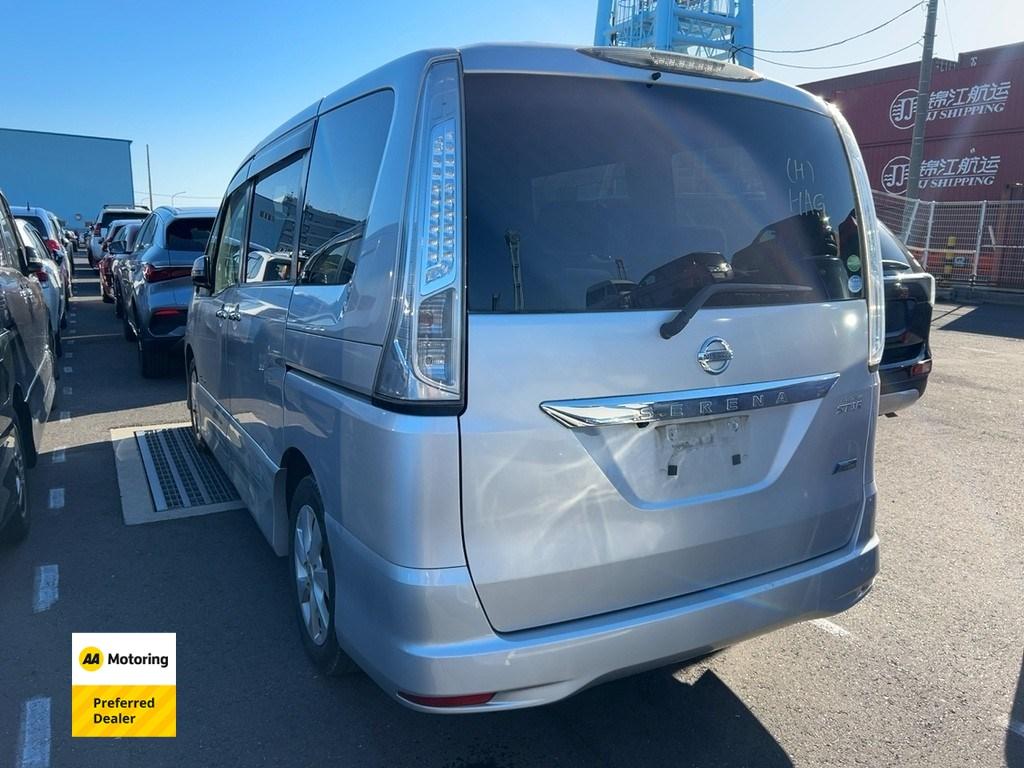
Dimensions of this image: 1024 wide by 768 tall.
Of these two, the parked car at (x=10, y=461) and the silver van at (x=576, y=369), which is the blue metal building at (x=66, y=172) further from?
the silver van at (x=576, y=369)

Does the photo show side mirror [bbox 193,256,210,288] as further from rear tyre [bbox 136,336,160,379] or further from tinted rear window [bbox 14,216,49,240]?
tinted rear window [bbox 14,216,49,240]

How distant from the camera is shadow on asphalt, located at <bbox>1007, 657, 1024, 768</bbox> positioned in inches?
100.0

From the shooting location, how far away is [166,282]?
26.4 ft

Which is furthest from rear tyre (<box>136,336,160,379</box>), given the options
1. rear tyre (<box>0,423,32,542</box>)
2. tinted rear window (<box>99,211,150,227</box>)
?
tinted rear window (<box>99,211,150,227</box>)

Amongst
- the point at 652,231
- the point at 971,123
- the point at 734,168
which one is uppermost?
the point at 971,123

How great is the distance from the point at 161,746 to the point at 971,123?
80.6ft

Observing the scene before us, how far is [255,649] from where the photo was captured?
10.5 feet

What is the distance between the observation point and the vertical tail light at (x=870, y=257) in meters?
2.75

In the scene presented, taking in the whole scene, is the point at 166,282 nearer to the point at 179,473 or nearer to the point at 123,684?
the point at 179,473

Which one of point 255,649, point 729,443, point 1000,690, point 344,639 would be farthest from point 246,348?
point 1000,690

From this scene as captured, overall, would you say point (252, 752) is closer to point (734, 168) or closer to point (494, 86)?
point (494, 86)

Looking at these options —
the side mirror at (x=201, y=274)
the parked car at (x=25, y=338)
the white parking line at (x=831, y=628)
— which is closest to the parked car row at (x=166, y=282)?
the parked car at (x=25, y=338)

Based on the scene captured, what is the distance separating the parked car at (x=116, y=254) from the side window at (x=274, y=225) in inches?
322

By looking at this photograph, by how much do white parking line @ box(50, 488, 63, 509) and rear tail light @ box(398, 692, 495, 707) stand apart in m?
3.69
